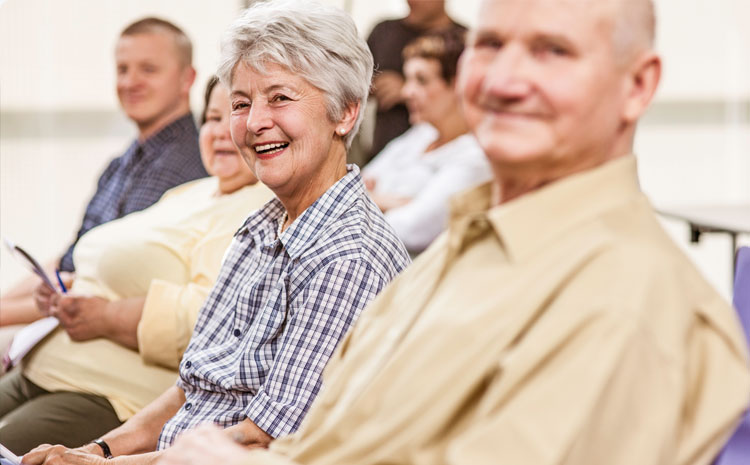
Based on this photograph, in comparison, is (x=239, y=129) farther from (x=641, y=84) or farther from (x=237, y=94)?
(x=641, y=84)

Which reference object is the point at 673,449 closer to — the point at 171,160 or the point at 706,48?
the point at 171,160

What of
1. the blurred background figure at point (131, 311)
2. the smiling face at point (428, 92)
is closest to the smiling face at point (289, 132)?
the blurred background figure at point (131, 311)

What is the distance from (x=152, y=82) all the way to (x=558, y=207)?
185 centimetres

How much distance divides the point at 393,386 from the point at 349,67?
2.38ft

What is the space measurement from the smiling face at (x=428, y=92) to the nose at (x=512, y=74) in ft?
8.00

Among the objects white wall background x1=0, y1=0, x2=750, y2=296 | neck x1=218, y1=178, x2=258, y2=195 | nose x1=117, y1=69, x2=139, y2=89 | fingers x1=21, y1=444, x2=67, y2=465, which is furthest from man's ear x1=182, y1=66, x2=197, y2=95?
white wall background x1=0, y1=0, x2=750, y2=296

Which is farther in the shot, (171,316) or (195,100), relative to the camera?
(195,100)

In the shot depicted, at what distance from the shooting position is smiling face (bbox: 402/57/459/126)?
10.9 ft

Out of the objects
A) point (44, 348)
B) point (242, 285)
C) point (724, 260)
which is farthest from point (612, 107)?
point (724, 260)

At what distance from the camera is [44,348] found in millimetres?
2021

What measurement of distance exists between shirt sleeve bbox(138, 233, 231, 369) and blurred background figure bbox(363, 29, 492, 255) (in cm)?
124

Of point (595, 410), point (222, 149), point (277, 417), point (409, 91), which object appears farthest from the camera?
point (409, 91)

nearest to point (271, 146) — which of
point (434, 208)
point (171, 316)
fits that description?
point (171, 316)

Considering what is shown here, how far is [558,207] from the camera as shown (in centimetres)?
87
